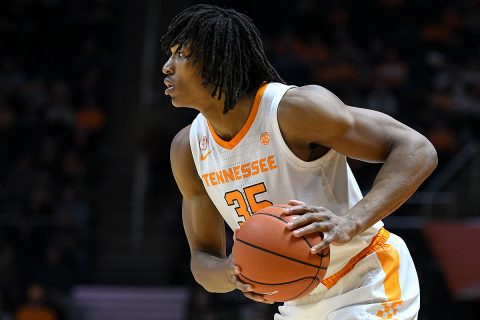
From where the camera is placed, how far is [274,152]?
3529 millimetres

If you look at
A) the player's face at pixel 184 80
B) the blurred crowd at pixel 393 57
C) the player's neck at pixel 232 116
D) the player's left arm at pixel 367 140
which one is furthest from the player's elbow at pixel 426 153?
the blurred crowd at pixel 393 57

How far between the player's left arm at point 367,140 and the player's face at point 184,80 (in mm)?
376

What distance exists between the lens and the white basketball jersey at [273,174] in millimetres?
3521

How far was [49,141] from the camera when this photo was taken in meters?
11.4

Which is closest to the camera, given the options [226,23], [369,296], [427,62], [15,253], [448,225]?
[369,296]

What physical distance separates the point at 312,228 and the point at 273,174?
0.58m

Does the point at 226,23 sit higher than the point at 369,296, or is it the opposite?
the point at 226,23

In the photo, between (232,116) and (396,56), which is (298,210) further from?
(396,56)

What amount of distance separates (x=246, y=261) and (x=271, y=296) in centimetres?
17

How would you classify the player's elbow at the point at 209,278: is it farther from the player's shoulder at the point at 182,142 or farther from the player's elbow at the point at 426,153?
the player's elbow at the point at 426,153

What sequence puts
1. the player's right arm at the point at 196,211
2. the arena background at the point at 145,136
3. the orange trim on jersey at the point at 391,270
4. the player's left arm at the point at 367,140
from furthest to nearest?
the arena background at the point at 145,136 < the player's right arm at the point at 196,211 < the orange trim on jersey at the point at 391,270 < the player's left arm at the point at 367,140

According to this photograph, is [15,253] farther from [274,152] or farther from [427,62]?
[274,152]

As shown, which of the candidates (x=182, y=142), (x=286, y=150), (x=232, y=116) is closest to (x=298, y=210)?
(x=286, y=150)

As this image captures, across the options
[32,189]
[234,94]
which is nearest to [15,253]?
[32,189]
